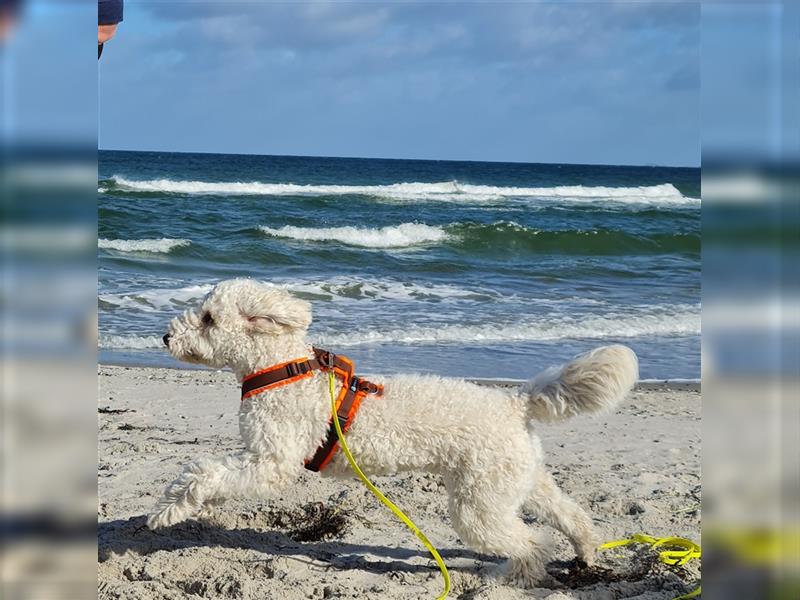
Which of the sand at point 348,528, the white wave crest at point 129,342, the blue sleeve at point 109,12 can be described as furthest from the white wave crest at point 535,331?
the blue sleeve at point 109,12

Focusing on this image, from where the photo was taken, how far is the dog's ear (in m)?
4.28

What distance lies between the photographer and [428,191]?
43.1 m

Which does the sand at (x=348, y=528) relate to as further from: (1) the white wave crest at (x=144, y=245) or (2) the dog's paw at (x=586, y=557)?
(1) the white wave crest at (x=144, y=245)

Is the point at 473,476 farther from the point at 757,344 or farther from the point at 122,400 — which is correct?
the point at 122,400

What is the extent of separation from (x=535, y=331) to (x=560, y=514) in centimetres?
742

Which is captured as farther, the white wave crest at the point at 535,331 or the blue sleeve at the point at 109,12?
the white wave crest at the point at 535,331

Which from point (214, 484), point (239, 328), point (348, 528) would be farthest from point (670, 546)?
point (239, 328)

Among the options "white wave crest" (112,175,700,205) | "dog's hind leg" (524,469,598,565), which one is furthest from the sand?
"white wave crest" (112,175,700,205)

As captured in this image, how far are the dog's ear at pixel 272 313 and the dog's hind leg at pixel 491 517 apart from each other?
1.12m

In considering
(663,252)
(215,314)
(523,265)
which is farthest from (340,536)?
(663,252)

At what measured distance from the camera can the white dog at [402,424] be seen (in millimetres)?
4086

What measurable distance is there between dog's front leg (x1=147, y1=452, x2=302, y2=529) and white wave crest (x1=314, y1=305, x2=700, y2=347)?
21.5ft

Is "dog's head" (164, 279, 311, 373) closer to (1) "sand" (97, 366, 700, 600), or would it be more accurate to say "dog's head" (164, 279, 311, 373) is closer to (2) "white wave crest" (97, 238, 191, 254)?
(1) "sand" (97, 366, 700, 600)

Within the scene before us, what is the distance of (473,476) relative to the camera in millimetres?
4078
